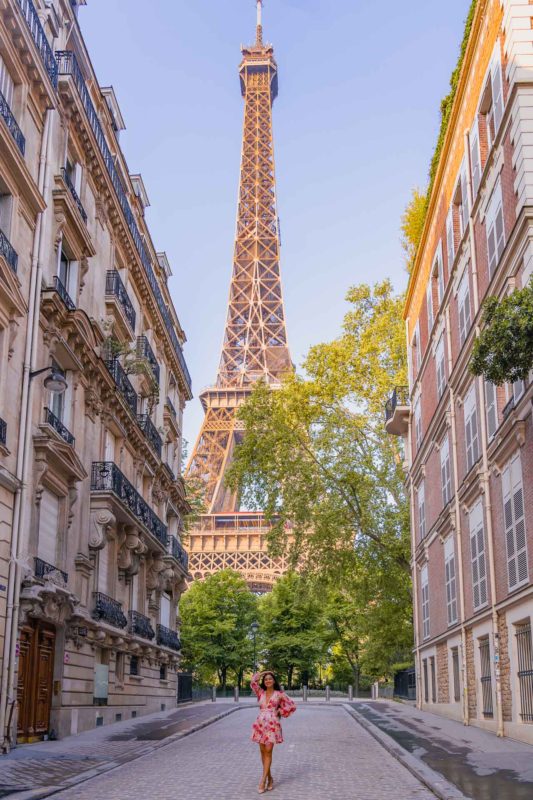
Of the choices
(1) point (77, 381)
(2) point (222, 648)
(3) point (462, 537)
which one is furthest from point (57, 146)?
(2) point (222, 648)

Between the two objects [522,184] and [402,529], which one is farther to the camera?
[402,529]

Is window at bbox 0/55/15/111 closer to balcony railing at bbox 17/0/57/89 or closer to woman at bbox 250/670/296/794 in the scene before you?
balcony railing at bbox 17/0/57/89

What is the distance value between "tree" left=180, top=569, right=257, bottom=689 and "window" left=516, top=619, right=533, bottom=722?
48.1 metres

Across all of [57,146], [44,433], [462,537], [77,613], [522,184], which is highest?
[57,146]

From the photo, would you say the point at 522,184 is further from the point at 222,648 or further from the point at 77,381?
the point at 222,648

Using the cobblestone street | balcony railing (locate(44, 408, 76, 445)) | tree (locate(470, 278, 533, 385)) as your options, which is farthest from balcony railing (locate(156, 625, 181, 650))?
tree (locate(470, 278, 533, 385))

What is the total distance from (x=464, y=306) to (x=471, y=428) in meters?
3.21

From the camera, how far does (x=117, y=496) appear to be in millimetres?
25406

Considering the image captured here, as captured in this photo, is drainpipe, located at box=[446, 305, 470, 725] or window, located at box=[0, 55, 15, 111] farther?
drainpipe, located at box=[446, 305, 470, 725]

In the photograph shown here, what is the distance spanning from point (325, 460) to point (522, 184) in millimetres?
23767

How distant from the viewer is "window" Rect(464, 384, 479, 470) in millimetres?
22969

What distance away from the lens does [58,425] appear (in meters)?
21.7

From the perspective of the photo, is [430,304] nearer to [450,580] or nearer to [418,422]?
[418,422]

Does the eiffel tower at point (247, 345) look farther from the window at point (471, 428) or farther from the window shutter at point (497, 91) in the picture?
the window shutter at point (497, 91)
